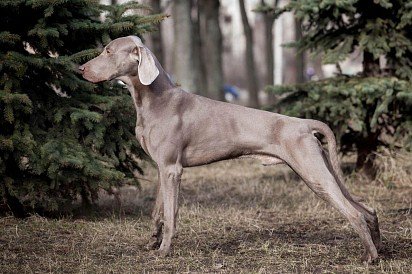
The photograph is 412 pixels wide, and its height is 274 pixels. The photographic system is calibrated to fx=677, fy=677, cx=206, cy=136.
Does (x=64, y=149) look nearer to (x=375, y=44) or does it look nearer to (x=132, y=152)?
(x=132, y=152)

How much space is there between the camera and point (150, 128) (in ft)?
19.1

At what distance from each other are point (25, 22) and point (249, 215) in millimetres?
3176

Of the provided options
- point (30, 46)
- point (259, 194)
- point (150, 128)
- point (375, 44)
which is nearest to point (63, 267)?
point (150, 128)

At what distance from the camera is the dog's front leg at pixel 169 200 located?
573cm

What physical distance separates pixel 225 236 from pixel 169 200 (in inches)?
40.4

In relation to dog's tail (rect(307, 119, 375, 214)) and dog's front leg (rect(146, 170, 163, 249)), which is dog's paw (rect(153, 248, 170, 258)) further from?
dog's tail (rect(307, 119, 375, 214))

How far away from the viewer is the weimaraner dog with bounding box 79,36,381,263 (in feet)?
18.4

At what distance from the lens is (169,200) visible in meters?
5.75

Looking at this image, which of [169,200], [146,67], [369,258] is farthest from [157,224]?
[369,258]

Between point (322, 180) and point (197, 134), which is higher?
point (197, 134)

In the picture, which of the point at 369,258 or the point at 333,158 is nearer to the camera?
the point at 369,258

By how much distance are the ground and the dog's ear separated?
4.91 feet

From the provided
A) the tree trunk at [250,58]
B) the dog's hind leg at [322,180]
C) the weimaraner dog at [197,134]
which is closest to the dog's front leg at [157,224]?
the weimaraner dog at [197,134]

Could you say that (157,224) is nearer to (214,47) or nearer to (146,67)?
(146,67)
